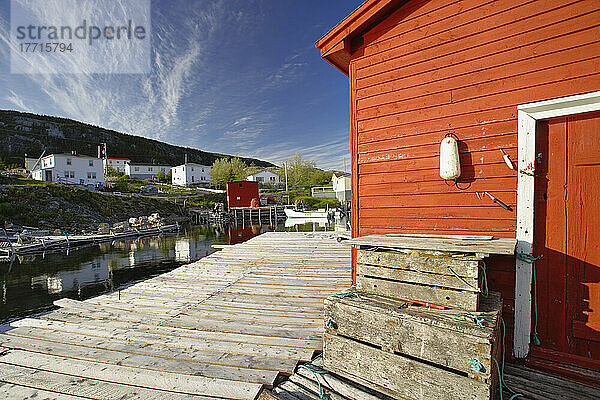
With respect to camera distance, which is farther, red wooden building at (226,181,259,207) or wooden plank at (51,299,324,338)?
red wooden building at (226,181,259,207)

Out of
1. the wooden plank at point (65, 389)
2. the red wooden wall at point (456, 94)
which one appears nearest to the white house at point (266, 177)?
the red wooden wall at point (456, 94)

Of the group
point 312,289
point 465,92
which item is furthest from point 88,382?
point 465,92

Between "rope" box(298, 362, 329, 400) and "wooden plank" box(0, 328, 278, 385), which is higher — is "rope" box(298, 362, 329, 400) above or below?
above

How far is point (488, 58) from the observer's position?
10.9ft

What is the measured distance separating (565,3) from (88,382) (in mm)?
5914

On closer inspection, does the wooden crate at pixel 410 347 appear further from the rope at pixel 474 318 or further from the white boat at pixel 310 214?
the white boat at pixel 310 214

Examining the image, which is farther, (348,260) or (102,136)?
(102,136)

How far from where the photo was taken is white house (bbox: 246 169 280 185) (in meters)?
72.6

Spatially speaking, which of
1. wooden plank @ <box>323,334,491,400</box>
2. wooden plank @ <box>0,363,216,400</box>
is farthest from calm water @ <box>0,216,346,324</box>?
wooden plank @ <box>323,334,491,400</box>

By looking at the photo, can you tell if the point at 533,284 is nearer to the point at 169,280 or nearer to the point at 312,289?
the point at 312,289

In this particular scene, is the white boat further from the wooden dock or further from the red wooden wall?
the red wooden wall

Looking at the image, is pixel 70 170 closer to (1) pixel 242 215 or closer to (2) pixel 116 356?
(1) pixel 242 215

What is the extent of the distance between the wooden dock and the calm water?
547 centimetres

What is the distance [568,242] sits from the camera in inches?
112
